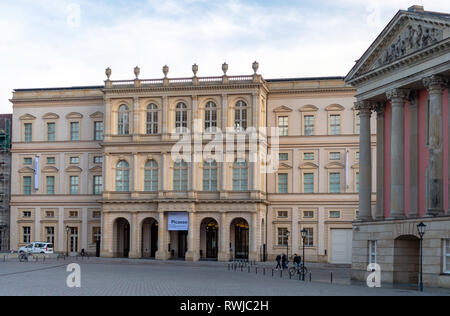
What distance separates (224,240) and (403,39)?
34954 millimetres

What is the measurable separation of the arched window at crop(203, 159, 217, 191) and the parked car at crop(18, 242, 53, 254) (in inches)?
693

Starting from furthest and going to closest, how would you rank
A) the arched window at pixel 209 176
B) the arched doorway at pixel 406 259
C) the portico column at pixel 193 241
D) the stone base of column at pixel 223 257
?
the arched window at pixel 209 176 < the portico column at pixel 193 241 < the stone base of column at pixel 223 257 < the arched doorway at pixel 406 259

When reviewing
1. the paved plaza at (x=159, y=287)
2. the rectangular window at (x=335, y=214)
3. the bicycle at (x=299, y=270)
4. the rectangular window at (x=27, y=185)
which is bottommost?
the bicycle at (x=299, y=270)

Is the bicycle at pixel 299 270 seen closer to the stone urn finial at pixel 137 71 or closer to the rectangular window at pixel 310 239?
the rectangular window at pixel 310 239

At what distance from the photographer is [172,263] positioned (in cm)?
7256

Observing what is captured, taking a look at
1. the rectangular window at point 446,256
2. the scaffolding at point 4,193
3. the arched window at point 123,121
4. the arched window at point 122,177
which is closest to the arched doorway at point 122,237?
the arched window at point 122,177

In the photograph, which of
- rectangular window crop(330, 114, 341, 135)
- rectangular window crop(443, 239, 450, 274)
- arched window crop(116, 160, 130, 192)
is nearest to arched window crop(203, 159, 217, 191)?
arched window crop(116, 160, 130, 192)

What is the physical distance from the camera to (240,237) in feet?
263

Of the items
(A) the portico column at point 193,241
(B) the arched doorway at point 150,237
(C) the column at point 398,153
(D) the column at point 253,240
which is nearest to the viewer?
(C) the column at point 398,153

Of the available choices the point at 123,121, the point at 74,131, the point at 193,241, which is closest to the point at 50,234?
the point at 74,131

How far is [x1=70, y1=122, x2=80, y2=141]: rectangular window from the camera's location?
8543 cm

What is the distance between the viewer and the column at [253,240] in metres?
75.6

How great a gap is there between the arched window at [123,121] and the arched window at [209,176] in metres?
9.08

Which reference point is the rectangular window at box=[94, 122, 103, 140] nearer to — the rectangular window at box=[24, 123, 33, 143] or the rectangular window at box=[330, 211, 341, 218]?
the rectangular window at box=[24, 123, 33, 143]
